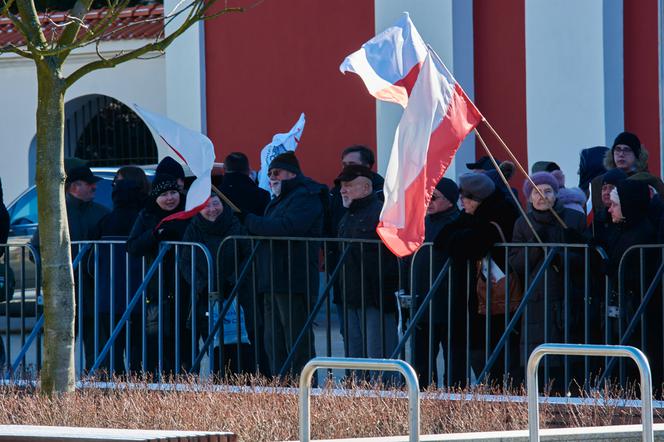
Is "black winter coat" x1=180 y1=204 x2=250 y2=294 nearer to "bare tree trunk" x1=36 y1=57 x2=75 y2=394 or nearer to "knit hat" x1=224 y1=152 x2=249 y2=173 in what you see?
→ "knit hat" x1=224 y1=152 x2=249 y2=173

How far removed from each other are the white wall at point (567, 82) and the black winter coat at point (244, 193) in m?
4.91

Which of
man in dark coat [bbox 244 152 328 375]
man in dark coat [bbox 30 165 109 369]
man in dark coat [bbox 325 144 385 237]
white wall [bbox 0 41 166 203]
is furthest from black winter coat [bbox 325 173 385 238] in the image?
white wall [bbox 0 41 166 203]

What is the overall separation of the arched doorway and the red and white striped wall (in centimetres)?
246

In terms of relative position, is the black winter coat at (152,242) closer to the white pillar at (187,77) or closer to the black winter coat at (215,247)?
the black winter coat at (215,247)

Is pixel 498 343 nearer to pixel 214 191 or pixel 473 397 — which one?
pixel 473 397

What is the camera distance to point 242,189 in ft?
39.9

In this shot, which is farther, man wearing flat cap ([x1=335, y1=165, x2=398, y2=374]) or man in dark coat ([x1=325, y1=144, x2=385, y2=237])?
man in dark coat ([x1=325, y1=144, x2=385, y2=237])

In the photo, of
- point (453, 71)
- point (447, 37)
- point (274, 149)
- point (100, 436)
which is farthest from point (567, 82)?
point (100, 436)

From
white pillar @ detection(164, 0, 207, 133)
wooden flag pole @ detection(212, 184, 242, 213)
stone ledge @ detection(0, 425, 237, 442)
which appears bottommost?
stone ledge @ detection(0, 425, 237, 442)

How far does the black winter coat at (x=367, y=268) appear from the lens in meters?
10.2

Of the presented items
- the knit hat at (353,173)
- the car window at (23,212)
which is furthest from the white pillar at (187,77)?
the knit hat at (353,173)

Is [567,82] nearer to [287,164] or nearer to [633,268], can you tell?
[287,164]

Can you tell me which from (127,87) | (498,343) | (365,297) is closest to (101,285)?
(365,297)

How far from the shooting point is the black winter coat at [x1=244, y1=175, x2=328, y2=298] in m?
10.4
